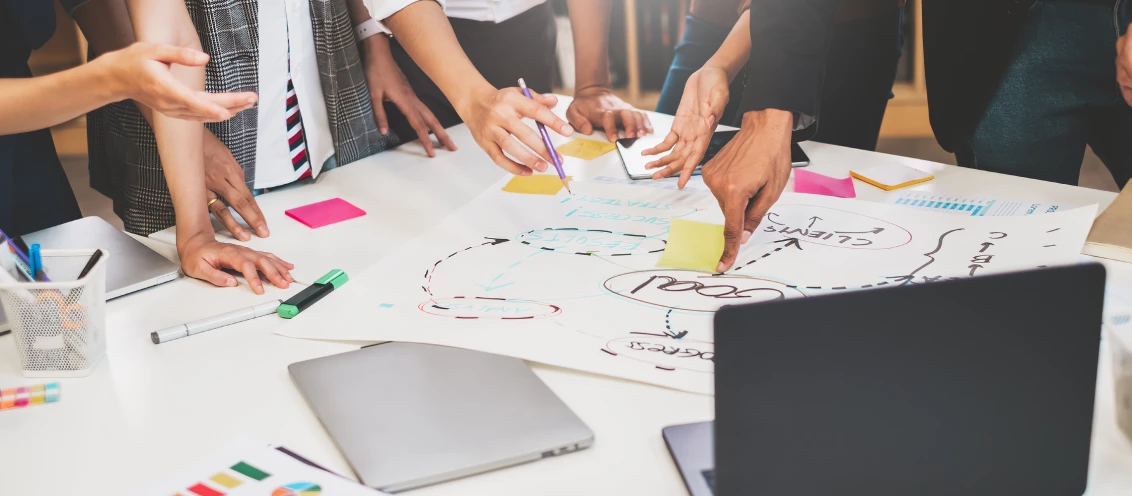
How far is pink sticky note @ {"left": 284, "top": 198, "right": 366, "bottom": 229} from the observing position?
106 cm

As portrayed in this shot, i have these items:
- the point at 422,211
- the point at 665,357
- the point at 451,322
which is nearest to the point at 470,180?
the point at 422,211

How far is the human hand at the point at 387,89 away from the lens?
1.33 meters

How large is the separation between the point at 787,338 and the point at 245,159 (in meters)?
0.90

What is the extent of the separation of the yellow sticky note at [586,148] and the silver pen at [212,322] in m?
0.55

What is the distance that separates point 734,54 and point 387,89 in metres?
0.55

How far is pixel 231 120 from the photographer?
113cm

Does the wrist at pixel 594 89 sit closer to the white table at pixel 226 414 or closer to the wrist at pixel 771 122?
the wrist at pixel 771 122

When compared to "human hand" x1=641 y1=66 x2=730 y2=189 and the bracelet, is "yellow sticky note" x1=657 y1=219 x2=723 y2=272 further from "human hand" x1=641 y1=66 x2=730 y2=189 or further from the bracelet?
the bracelet

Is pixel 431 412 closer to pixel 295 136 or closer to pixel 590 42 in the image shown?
pixel 295 136

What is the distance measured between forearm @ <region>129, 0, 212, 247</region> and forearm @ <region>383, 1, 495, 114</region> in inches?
10.6

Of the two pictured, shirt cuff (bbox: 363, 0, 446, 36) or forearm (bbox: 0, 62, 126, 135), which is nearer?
forearm (bbox: 0, 62, 126, 135)

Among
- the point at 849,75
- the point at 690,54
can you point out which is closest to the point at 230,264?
the point at 690,54

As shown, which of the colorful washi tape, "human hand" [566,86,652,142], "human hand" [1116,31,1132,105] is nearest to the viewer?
the colorful washi tape

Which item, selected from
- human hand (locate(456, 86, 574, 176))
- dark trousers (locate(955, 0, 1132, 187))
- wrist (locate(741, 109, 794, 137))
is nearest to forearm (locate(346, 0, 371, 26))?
human hand (locate(456, 86, 574, 176))
